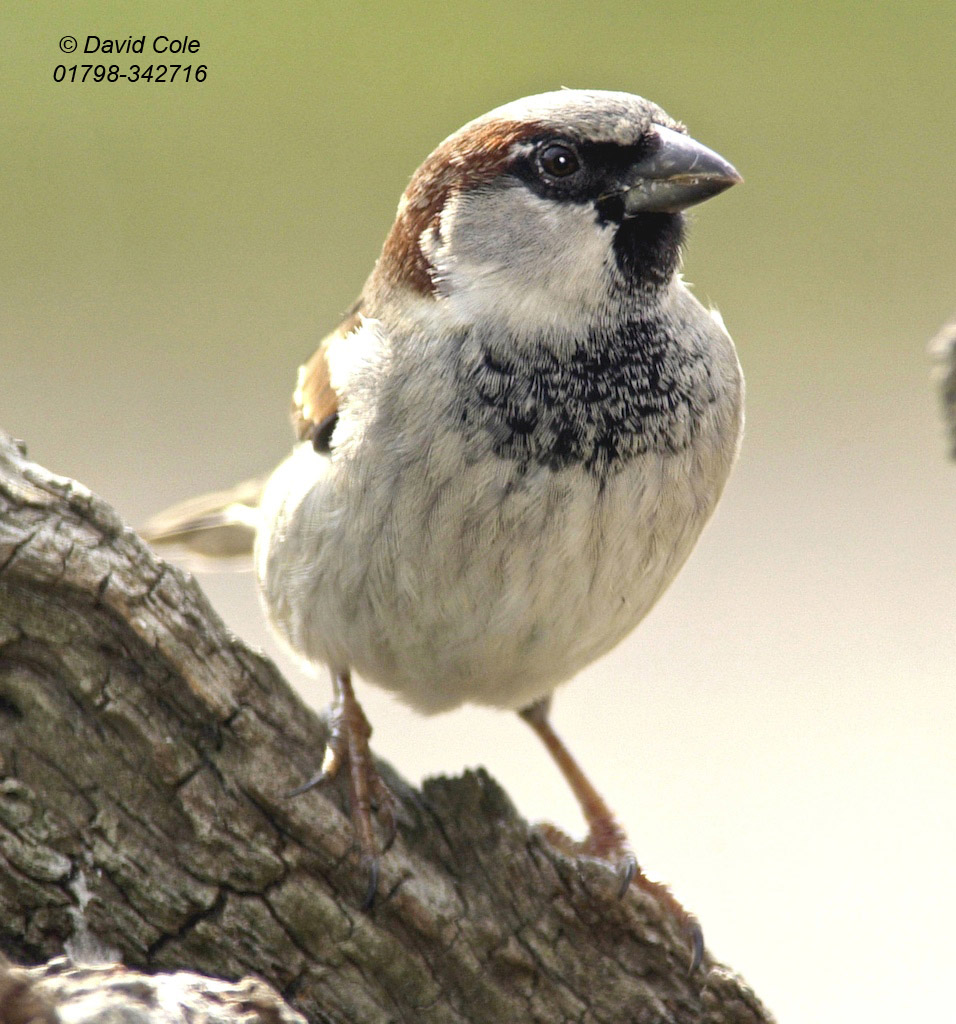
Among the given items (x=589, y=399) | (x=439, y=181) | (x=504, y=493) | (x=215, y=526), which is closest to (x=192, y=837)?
(x=504, y=493)

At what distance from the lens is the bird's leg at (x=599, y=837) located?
1.38m

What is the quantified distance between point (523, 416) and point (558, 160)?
269 mm

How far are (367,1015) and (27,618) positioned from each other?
454mm

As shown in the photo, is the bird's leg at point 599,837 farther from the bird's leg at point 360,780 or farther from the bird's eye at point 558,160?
the bird's eye at point 558,160

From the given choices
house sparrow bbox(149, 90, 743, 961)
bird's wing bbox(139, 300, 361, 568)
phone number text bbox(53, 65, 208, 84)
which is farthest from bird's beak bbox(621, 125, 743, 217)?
phone number text bbox(53, 65, 208, 84)

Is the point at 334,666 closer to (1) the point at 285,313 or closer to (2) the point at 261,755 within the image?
(2) the point at 261,755

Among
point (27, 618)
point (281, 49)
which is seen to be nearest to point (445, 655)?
point (27, 618)

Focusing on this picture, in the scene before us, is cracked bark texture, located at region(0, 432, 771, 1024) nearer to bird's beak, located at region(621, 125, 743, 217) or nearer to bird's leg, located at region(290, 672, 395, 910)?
bird's leg, located at region(290, 672, 395, 910)

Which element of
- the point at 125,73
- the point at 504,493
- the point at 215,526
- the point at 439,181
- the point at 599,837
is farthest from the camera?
the point at 125,73

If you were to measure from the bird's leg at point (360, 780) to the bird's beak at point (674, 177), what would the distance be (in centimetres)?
61

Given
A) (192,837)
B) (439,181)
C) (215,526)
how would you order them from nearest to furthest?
(192,837) < (439,181) < (215,526)

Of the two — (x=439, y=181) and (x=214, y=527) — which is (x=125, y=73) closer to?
(x=214, y=527)

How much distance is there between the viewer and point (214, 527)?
6.52ft

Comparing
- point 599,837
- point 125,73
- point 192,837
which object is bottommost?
point 192,837
